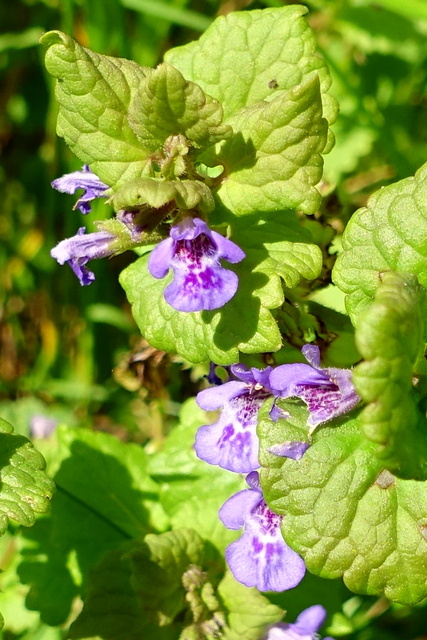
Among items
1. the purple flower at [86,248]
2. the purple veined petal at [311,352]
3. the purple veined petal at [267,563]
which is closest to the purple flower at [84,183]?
the purple flower at [86,248]

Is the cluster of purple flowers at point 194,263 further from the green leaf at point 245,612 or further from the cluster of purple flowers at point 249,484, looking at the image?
the green leaf at point 245,612

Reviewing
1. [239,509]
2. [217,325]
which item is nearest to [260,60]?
[217,325]

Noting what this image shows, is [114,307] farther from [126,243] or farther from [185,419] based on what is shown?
[126,243]

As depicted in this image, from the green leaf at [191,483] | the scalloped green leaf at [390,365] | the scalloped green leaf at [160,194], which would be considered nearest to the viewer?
the scalloped green leaf at [390,365]

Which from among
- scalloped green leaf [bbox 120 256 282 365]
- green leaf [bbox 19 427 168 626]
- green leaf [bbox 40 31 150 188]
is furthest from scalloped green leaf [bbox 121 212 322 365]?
green leaf [bbox 19 427 168 626]

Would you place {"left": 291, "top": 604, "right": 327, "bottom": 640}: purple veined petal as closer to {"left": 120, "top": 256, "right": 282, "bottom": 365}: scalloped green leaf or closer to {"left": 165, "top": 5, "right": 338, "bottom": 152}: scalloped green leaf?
{"left": 120, "top": 256, "right": 282, "bottom": 365}: scalloped green leaf

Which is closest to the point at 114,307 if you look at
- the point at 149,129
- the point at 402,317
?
the point at 149,129

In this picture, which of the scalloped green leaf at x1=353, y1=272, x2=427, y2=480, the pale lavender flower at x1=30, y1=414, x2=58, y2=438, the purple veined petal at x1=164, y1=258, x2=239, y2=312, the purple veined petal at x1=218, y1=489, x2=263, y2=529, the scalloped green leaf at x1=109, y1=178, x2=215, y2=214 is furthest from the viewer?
the pale lavender flower at x1=30, y1=414, x2=58, y2=438

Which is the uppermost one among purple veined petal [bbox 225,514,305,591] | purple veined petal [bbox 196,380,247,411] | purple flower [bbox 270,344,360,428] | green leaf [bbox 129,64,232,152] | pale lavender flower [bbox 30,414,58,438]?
green leaf [bbox 129,64,232,152]
